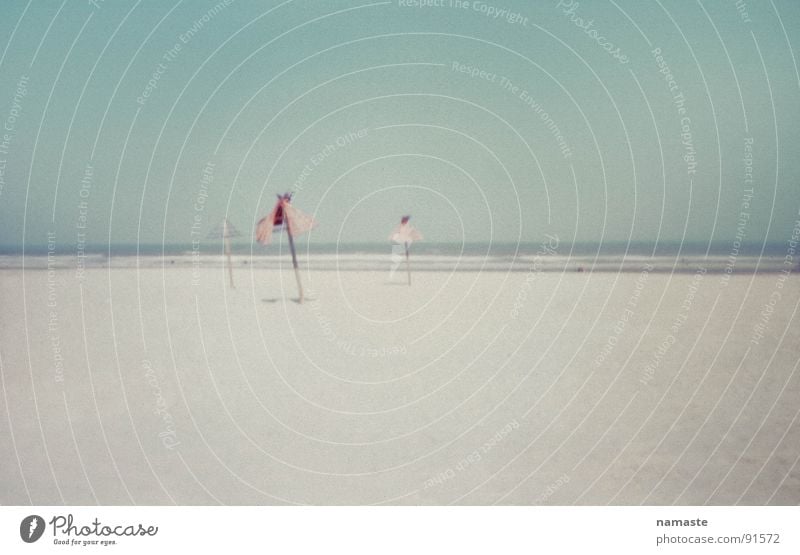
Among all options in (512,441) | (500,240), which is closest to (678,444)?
(512,441)

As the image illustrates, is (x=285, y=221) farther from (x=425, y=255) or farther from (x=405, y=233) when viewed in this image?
(x=425, y=255)

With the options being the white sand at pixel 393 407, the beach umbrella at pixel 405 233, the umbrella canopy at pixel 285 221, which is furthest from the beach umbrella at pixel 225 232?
the beach umbrella at pixel 405 233

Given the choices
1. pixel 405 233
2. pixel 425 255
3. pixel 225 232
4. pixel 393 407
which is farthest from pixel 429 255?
pixel 393 407

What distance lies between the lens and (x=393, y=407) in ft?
9.45

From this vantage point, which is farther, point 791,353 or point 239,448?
point 791,353
